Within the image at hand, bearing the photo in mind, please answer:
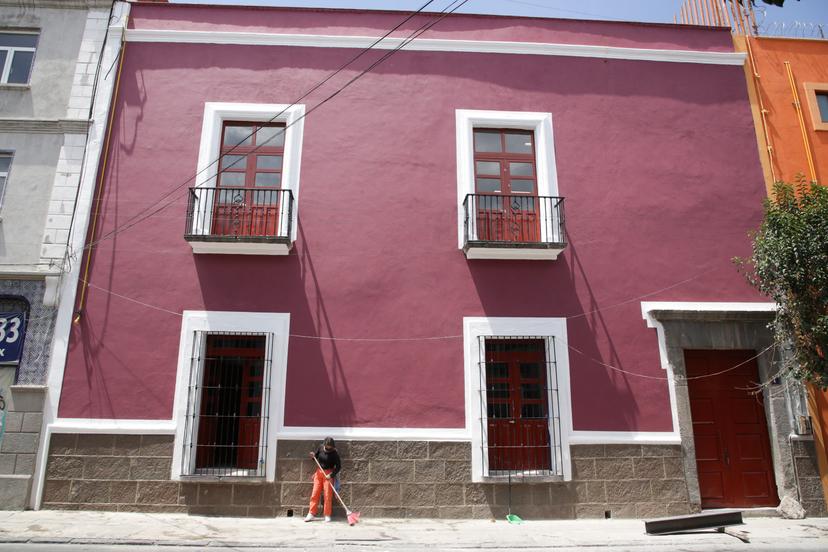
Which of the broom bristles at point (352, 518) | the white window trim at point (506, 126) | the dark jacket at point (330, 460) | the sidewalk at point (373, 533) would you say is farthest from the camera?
the white window trim at point (506, 126)

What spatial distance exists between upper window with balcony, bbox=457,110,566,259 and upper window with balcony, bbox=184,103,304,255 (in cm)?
268

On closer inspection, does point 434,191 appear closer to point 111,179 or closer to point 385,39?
point 385,39

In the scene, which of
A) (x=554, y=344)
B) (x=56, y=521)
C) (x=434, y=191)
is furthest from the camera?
(x=434, y=191)

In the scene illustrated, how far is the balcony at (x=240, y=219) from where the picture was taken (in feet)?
26.6

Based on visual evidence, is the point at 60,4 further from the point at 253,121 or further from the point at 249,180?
the point at 249,180

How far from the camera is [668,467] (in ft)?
26.0

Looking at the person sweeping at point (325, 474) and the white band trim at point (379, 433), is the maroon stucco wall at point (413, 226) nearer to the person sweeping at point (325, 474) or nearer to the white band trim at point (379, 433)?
the white band trim at point (379, 433)

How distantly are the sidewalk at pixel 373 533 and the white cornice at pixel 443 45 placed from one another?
736 cm

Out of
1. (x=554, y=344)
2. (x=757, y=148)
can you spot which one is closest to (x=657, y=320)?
(x=554, y=344)

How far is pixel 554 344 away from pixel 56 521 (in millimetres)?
6949

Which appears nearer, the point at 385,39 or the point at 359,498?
the point at 359,498

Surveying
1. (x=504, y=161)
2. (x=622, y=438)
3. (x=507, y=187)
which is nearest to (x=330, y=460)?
(x=622, y=438)

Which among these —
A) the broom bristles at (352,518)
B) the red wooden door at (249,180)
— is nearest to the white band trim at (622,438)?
the broom bristles at (352,518)

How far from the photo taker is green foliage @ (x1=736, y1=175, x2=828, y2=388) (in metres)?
7.33
